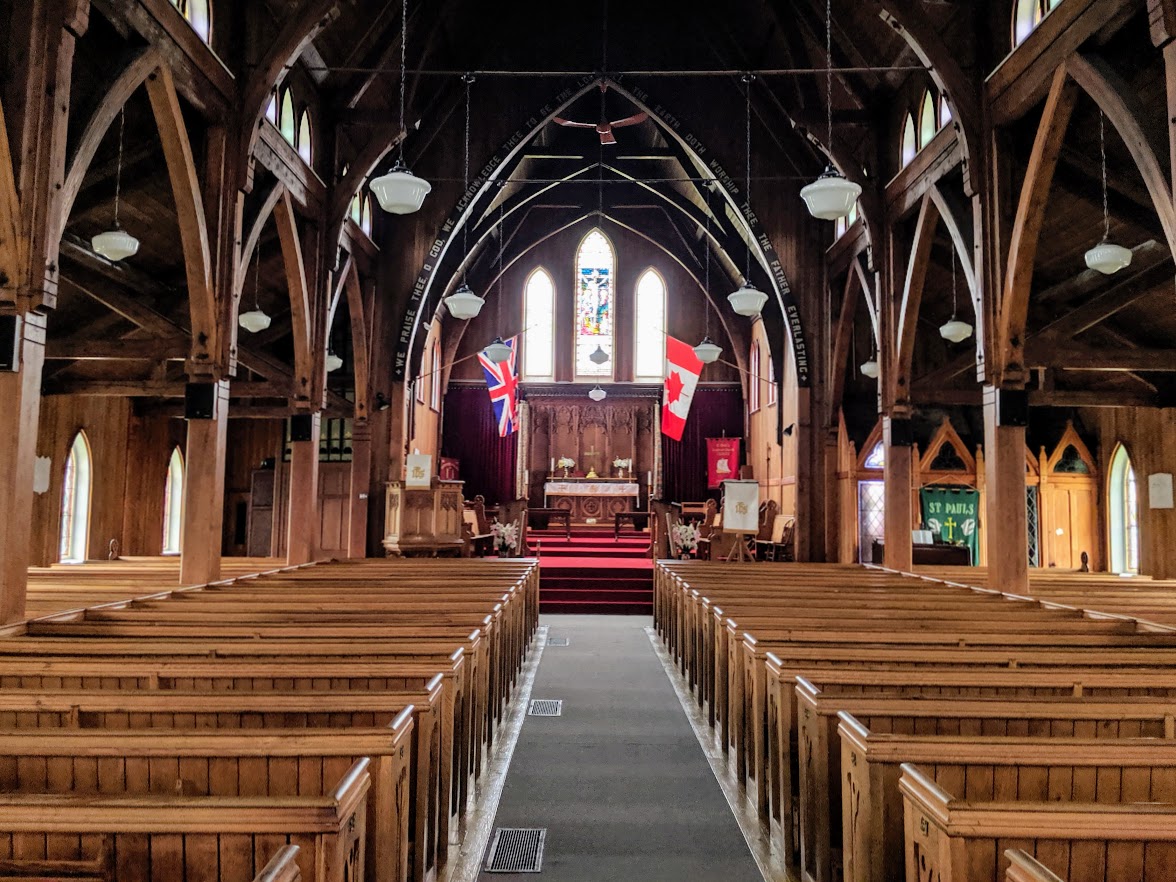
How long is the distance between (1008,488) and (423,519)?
28.1ft

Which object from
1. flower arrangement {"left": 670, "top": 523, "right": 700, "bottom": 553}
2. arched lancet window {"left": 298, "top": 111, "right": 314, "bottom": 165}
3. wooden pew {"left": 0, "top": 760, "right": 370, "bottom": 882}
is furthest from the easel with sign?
wooden pew {"left": 0, "top": 760, "right": 370, "bottom": 882}

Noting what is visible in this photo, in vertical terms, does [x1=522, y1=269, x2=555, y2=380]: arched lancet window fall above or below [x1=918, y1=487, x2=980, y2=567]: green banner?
above

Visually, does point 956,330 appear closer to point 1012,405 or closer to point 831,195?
point 1012,405

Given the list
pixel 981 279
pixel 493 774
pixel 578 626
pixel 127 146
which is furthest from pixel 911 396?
pixel 127 146

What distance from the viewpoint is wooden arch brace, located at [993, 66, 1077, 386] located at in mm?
7168

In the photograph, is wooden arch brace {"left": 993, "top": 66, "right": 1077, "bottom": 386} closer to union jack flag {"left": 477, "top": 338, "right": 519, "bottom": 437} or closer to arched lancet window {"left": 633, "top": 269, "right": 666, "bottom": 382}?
union jack flag {"left": 477, "top": 338, "right": 519, "bottom": 437}

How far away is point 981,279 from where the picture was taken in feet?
27.7

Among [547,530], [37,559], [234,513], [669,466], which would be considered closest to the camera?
[37,559]

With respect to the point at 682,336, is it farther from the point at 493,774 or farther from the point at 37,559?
the point at 493,774

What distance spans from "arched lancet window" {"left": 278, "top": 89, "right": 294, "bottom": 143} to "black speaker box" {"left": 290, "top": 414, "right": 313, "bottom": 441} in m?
3.42

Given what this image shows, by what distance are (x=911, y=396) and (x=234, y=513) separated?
13528 millimetres

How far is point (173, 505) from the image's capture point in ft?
56.5

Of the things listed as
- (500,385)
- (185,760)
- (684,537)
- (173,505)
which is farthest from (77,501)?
(185,760)

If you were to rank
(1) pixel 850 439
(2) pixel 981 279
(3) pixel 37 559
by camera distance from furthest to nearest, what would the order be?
(1) pixel 850 439
(3) pixel 37 559
(2) pixel 981 279
